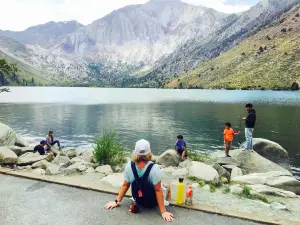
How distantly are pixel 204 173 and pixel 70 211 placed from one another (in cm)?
872

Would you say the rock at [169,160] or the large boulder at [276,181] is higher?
the large boulder at [276,181]

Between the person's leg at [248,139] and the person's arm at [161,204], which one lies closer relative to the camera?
the person's arm at [161,204]

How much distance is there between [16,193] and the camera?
11430mm

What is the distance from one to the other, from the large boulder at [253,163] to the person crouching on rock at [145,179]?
15438 mm

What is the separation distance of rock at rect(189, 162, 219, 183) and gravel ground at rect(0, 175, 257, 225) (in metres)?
5.86

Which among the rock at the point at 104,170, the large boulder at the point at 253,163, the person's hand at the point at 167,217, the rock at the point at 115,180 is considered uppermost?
the person's hand at the point at 167,217

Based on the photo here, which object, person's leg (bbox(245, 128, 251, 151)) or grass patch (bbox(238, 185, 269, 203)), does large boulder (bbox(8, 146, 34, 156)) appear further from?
grass patch (bbox(238, 185, 269, 203))

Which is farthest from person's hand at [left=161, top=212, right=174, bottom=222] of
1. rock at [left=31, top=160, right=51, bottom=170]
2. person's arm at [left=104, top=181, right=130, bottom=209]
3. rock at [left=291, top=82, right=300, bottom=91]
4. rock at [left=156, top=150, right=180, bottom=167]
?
rock at [left=291, top=82, right=300, bottom=91]

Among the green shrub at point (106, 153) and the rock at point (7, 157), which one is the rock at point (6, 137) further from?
the green shrub at point (106, 153)

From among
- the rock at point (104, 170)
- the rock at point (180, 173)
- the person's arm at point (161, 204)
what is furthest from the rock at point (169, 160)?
the person's arm at point (161, 204)

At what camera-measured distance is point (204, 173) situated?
16641 mm

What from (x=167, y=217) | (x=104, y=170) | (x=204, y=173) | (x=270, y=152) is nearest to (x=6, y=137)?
(x=104, y=170)

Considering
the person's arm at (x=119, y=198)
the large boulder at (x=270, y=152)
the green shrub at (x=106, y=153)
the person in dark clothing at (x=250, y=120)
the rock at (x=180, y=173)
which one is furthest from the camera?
the large boulder at (x=270, y=152)

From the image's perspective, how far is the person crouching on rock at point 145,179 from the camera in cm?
923
